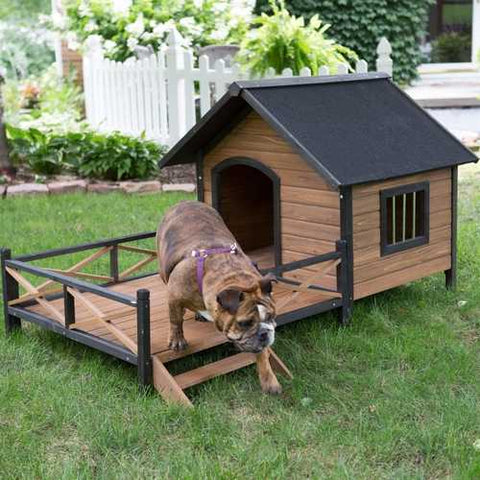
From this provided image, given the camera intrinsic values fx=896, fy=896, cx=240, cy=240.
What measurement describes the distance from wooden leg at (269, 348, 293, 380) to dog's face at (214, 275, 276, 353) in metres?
0.59

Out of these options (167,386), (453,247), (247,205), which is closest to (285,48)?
(247,205)

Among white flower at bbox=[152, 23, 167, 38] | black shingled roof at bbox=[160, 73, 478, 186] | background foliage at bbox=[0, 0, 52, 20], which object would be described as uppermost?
background foliage at bbox=[0, 0, 52, 20]

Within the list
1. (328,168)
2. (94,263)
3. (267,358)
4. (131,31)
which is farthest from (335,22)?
(267,358)

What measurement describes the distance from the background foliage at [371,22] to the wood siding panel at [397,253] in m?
10.4

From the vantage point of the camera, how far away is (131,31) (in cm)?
1330

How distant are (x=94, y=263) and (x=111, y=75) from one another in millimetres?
6664

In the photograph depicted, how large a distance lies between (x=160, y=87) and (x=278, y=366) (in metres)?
7.42

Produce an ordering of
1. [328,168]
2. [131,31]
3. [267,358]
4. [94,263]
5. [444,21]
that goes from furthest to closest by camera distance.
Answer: [444,21], [131,31], [94,263], [328,168], [267,358]

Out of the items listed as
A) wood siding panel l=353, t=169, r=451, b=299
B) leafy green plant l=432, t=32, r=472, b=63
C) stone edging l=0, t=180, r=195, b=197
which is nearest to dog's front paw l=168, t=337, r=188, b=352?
wood siding panel l=353, t=169, r=451, b=299

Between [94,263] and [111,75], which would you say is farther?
[111,75]

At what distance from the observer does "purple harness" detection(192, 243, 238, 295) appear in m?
4.62

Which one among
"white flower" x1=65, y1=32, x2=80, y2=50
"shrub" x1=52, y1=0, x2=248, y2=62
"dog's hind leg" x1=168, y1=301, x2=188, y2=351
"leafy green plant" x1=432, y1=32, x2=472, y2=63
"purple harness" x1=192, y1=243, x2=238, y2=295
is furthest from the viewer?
"leafy green plant" x1=432, y1=32, x2=472, y2=63

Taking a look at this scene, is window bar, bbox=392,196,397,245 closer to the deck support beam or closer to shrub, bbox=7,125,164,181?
the deck support beam

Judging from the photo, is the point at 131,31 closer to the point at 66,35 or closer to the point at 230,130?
the point at 66,35
